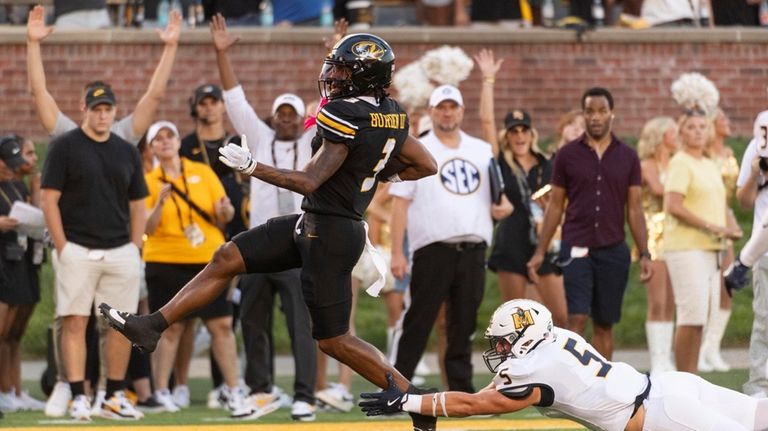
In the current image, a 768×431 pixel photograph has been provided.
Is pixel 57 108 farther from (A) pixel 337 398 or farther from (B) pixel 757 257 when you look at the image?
(B) pixel 757 257

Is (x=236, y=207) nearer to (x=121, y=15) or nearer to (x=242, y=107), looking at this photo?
(x=242, y=107)

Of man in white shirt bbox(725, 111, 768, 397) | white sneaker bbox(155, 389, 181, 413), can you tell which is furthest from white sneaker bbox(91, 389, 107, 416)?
man in white shirt bbox(725, 111, 768, 397)

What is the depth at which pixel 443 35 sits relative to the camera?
17.6m

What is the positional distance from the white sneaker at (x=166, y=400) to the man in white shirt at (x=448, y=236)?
A: 1602 millimetres

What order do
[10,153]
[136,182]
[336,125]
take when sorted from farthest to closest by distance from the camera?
[10,153]
[136,182]
[336,125]

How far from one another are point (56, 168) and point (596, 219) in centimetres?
360

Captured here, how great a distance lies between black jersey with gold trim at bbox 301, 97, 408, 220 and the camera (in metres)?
8.28

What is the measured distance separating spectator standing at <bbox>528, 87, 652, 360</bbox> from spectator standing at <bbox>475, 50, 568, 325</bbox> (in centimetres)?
53

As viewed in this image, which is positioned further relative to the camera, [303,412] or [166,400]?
[166,400]

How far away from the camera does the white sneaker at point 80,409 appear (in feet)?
35.4

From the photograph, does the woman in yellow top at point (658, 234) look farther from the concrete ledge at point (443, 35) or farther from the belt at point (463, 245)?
the concrete ledge at point (443, 35)

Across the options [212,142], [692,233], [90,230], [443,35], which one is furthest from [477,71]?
[90,230]

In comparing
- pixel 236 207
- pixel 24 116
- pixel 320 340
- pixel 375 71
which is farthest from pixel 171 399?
pixel 24 116

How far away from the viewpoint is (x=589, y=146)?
11617mm
